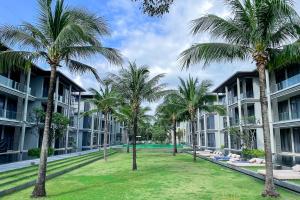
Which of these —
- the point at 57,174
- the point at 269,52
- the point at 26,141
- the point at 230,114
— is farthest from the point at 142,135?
the point at 269,52

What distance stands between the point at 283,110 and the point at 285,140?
3389 mm

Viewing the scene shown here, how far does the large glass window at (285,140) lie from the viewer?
2791 cm

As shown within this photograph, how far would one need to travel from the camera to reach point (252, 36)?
8.90m

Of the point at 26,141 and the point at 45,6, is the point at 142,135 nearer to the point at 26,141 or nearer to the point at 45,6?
the point at 26,141

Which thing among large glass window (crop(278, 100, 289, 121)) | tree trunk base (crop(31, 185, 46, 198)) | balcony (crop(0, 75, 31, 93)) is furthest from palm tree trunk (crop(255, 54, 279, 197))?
balcony (crop(0, 75, 31, 93))

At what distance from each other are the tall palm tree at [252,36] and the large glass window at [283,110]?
1921 cm

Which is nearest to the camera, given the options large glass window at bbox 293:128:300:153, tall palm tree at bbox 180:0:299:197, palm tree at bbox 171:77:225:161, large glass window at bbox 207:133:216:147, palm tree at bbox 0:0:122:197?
tall palm tree at bbox 180:0:299:197

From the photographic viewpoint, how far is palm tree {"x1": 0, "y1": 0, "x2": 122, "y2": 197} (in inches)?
355

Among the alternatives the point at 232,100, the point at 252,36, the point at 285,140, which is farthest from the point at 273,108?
the point at 252,36

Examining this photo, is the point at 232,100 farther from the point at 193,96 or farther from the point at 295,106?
the point at 193,96

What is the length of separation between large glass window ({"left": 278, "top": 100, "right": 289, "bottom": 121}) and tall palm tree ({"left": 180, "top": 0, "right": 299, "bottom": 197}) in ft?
63.0

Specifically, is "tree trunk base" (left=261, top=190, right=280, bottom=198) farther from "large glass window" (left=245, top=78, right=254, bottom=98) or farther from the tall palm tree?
"large glass window" (left=245, top=78, right=254, bottom=98)

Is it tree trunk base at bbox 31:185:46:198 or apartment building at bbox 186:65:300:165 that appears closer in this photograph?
tree trunk base at bbox 31:185:46:198

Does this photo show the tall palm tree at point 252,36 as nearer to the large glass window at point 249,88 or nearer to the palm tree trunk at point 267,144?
the palm tree trunk at point 267,144
